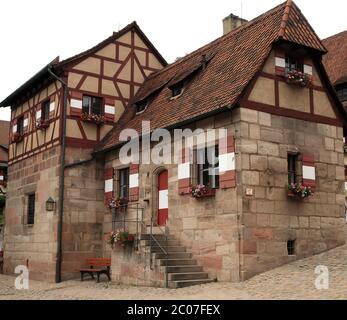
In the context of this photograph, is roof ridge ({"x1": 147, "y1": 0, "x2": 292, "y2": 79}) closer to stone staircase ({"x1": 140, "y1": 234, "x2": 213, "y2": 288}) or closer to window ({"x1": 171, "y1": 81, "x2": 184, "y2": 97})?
window ({"x1": 171, "y1": 81, "x2": 184, "y2": 97})

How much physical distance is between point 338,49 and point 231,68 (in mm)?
10398

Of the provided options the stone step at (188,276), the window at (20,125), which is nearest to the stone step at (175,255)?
the stone step at (188,276)

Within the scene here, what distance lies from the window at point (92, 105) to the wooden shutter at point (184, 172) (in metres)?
5.11

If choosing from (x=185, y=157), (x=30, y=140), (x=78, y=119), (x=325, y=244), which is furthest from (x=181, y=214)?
(x=30, y=140)

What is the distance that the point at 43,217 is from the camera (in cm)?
1853

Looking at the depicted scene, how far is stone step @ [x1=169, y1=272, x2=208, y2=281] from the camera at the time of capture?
1292 centimetres

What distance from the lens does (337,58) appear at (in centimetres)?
2314

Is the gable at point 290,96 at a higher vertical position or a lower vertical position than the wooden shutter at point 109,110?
lower

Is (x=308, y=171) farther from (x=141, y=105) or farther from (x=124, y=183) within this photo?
(x=141, y=105)

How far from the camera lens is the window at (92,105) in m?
18.7

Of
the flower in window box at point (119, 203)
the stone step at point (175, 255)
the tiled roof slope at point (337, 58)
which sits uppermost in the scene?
the tiled roof slope at point (337, 58)

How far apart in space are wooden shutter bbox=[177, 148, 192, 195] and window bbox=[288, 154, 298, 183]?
102 inches

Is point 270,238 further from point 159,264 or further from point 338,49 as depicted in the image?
point 338,49

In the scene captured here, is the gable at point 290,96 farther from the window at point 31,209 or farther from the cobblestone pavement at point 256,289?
the window at point 31,209
